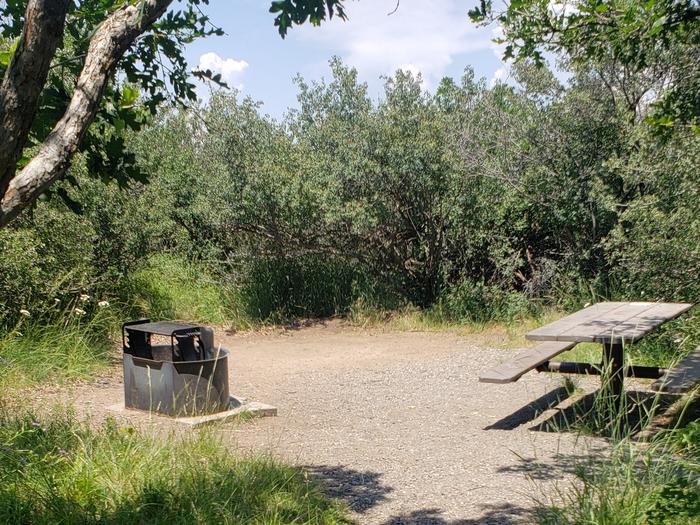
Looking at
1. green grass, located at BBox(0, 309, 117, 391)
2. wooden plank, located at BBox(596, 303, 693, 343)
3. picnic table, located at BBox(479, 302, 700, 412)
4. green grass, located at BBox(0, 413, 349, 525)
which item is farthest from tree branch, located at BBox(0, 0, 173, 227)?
green grass, located at BBox(0, 309, 117, 391)

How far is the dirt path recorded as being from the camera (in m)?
4.79

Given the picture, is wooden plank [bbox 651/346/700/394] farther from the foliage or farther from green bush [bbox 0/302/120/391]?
green bush [bbox 0/302/120/391]

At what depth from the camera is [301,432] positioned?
6.58 metres

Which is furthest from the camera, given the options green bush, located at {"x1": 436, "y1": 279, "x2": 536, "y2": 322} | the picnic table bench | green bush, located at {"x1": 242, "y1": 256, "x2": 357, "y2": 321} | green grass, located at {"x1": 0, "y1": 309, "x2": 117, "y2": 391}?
green bush, located at {"x1": 242, "y1": 256, "x2": 357, "y2": 321}

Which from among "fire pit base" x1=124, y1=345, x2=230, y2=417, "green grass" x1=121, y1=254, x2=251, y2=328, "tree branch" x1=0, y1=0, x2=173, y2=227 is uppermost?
"tree branch" x1=0, y1=0, x2=173, y2=227

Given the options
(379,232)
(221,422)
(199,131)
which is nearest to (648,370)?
(221,422)

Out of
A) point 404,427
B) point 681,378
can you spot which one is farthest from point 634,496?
point 404,427

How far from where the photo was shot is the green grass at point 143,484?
3.88 m

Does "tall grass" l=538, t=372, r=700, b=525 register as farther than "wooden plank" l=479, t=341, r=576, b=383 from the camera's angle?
No

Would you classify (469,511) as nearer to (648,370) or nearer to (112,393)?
(648,370)

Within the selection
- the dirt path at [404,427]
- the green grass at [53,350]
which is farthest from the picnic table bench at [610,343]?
the green grass at [53,350]

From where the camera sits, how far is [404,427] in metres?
6.73

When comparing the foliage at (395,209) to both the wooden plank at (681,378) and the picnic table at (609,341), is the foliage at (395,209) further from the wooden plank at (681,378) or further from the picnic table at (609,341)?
the wooden plank at (681,378)

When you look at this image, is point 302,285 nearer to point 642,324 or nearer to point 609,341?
point 642,324
